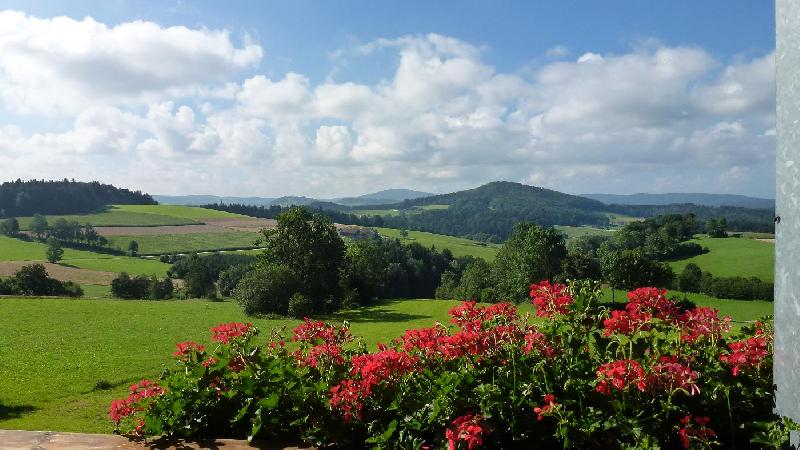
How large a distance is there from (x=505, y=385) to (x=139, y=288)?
274ft

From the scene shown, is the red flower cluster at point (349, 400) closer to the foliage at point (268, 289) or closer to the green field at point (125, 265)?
the foliage at point (268, 289)

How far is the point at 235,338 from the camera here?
4473 millimetres

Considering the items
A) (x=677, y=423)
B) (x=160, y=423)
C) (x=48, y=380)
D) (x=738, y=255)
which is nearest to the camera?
(x=677, y=423)

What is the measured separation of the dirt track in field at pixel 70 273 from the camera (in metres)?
76.0

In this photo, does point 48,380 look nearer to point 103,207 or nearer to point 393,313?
point 393,313

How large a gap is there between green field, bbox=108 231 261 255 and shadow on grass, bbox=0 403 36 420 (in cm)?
9986

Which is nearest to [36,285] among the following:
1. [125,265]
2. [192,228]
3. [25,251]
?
[125,265]

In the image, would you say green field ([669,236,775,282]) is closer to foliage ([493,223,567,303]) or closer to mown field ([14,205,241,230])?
foliage ([493,223,567,303])

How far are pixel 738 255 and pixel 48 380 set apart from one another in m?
83.8

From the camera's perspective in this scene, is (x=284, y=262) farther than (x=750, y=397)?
Yes

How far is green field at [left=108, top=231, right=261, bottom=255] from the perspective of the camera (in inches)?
4445

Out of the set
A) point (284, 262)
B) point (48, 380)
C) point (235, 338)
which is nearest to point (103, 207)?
point (284, 262)

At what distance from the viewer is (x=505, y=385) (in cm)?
347

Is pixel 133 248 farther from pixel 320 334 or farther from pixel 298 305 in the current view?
pixel 320 334
